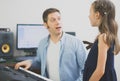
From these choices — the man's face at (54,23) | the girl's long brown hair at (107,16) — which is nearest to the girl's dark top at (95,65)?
the girl's long brown hair at (107,16)

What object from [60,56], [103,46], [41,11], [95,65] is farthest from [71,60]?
[41,11]

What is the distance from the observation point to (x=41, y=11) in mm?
3848

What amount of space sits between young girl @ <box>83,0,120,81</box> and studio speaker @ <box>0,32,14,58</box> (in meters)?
1.80

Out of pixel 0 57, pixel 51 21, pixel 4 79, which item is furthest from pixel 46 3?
pixel 4 79

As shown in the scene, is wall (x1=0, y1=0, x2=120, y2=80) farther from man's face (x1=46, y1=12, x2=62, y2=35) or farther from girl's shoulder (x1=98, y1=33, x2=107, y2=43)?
girl's shoulder (x1=98, y1=33, x2=107, y2=43)

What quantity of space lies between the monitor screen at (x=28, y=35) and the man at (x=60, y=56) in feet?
4.45

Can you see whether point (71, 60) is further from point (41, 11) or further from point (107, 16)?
point (41, 11)

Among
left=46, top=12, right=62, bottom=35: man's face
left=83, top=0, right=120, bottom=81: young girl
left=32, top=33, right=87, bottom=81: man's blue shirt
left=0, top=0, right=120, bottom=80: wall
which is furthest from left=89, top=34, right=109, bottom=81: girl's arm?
left=0, top=0, right=120, bottom=80: wall

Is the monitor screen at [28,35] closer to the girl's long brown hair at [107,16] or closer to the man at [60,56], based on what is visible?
the man at [60,56]

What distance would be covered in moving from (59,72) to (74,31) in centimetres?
200

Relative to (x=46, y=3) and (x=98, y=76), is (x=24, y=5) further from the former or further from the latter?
(x=98, y=76)

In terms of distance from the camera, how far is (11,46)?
354 centimetres

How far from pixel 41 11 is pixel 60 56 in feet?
5.95

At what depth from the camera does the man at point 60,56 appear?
83.8 inches
